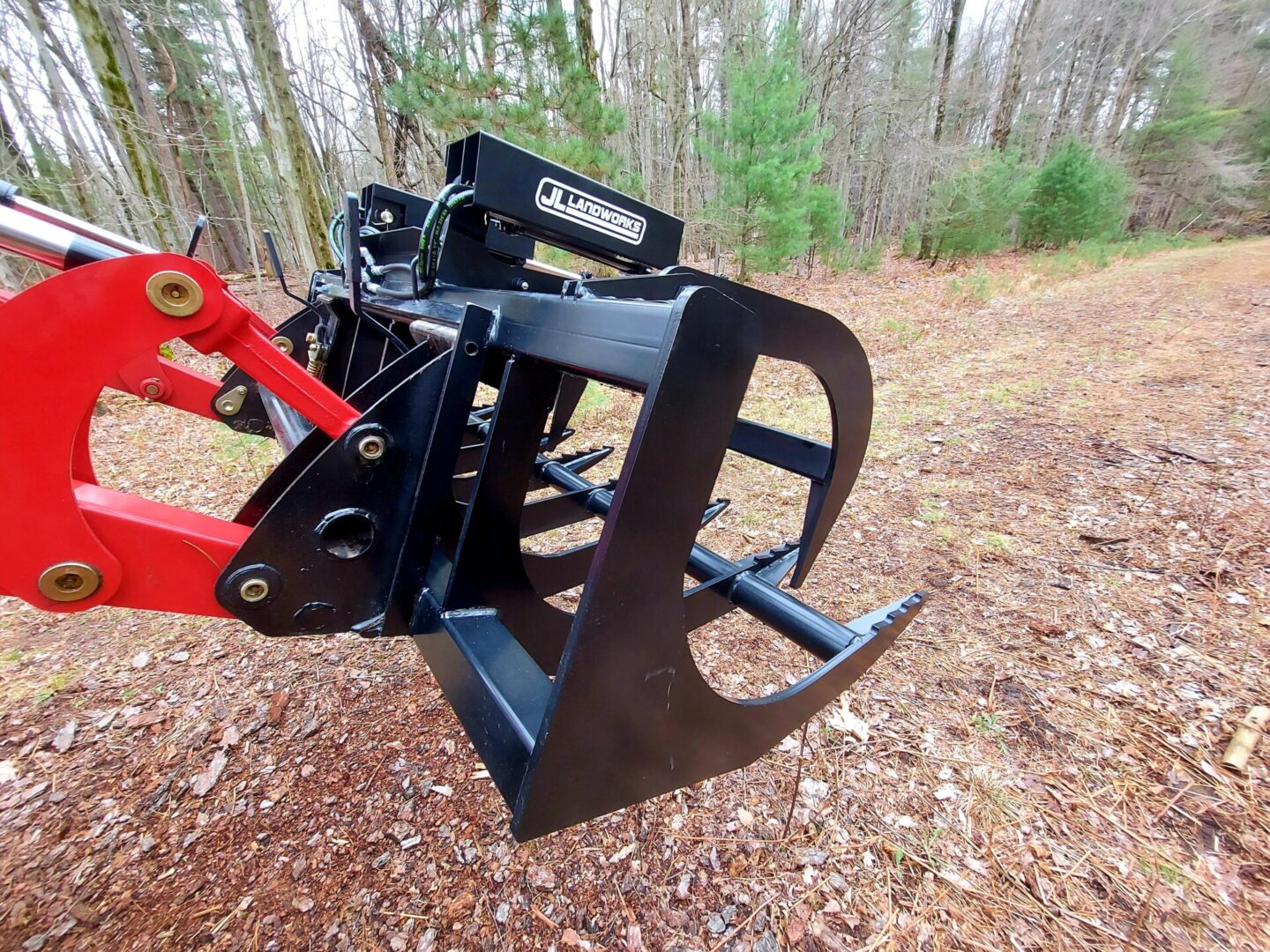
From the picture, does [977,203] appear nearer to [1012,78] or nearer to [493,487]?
[1012,78]

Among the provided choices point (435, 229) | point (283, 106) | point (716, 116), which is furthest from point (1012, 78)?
point (435, 229)

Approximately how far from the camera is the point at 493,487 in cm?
125

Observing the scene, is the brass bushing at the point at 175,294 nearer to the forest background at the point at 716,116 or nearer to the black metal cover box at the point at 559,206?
the black metal cover box at the point at 559,206

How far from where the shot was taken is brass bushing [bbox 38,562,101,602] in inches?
33.6

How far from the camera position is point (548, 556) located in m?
1.62

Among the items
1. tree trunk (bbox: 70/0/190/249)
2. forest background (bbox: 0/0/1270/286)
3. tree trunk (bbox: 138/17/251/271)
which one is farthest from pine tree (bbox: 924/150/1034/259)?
tree trunk (bbox: 70/0/190/249)

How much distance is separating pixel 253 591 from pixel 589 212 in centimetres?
124

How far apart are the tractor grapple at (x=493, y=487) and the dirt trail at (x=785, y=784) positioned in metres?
0.53

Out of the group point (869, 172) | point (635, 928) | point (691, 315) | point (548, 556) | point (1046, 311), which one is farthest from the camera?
point (869, 172)

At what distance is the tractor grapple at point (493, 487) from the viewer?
0.82 meters

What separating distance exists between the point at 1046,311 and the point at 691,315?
32.6 feet

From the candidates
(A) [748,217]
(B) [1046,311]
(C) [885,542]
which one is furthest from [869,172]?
(C) [885,542]

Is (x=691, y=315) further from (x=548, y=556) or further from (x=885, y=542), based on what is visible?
(x=885, y=542)

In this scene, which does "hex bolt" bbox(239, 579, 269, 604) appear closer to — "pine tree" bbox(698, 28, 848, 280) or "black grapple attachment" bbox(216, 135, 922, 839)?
"black grapple attachment" bbox(216, 135, 922, 839)
